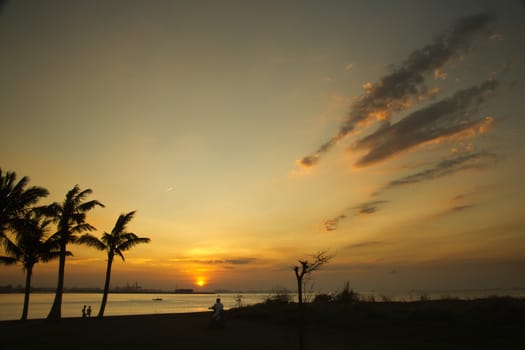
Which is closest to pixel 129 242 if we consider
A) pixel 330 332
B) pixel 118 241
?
pixel 118 241

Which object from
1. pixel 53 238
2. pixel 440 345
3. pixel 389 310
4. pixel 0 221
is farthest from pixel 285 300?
pixel 0 221

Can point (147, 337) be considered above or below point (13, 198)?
below

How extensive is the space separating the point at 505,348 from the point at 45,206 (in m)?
30.8

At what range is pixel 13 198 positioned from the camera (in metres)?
24.7

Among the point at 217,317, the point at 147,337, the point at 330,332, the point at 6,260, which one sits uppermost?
the point at 6,260

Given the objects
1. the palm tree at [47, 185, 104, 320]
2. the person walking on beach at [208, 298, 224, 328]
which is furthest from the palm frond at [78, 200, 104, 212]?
the person walking on beach at [208, 298, 224, 328]

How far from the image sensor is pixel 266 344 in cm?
2050

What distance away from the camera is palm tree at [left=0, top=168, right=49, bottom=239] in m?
24.4

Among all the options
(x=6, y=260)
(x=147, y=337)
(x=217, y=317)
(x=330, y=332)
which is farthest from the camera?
(x=6, y=260)

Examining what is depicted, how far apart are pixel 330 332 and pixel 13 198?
2259cm

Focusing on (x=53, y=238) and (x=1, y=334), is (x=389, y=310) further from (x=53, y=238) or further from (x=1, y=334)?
(x=53, y=238)

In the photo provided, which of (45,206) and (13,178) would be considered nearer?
(13,178)

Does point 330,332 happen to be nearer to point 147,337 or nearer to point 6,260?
point 147,337

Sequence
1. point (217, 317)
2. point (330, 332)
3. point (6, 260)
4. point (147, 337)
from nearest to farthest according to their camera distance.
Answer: point (147, 337) → point (330, 332) → point (217, 317) → point (6, 260)
